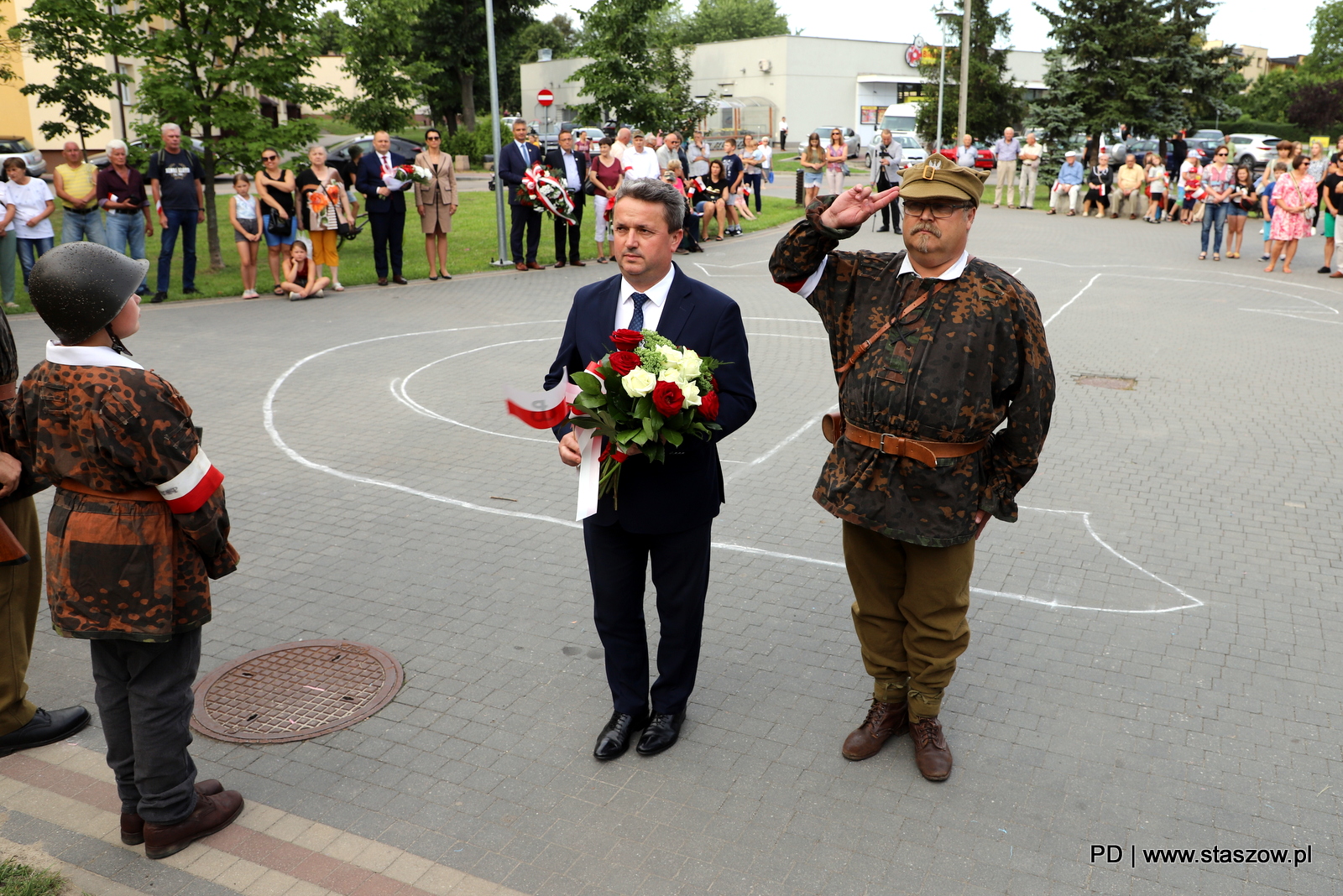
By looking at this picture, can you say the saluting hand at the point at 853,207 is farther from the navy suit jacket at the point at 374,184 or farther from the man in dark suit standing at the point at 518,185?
the man in dark suit standing at the point at 518,185

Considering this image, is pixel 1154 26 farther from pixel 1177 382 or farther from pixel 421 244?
pixel 1177 382

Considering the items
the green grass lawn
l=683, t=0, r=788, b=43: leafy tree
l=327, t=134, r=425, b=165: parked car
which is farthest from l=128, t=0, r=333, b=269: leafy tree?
l=683, t=0, r=788, b=43: leafy tree

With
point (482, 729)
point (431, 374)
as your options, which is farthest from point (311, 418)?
point (482, 729)

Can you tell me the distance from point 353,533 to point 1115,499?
17.5ft

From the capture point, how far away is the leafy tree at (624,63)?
33375mm

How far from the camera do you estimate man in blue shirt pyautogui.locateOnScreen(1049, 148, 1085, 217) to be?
93.9 ft

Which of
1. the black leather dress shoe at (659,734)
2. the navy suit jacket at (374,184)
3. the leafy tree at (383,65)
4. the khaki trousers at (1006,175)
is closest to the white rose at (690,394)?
the black leather dress shoe at (659,734)

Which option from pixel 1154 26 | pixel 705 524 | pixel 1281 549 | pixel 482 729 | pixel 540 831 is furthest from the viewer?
pixel 1154 26

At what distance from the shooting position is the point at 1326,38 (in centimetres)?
7950

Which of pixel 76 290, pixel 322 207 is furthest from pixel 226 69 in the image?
pixel 76 290

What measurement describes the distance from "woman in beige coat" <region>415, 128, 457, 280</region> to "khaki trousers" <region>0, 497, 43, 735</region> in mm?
12906

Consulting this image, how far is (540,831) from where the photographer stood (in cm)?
418

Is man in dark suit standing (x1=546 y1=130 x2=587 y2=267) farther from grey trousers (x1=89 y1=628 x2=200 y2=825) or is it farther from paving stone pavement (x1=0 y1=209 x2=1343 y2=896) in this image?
grey trousers (x1=89 y1=628 x2=200 y2=825)

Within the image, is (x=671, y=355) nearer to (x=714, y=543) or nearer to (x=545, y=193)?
(x=714, y=543)
